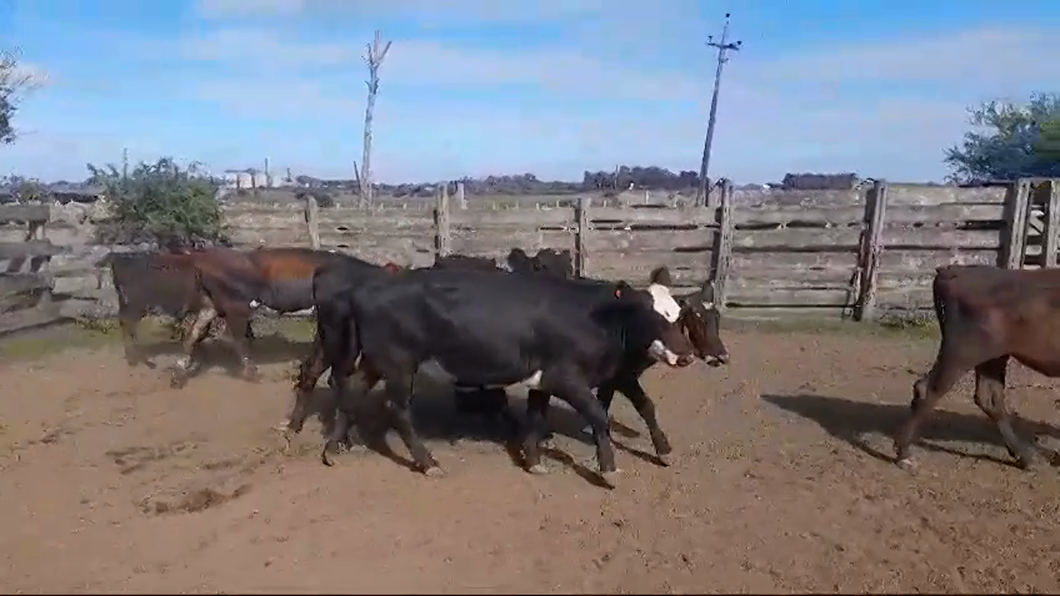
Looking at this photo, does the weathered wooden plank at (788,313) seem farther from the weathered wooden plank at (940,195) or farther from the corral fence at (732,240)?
the weathered wooden plank at (940,195)

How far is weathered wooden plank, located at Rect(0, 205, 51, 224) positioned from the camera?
12.1 meters

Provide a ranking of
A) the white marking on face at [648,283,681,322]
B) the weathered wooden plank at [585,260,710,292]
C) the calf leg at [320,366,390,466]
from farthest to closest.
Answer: the weathered wooden plank at [585,260,710,292] → the calf leg at [320,366,390,466] → the white marking on face at [648,283,681,322]

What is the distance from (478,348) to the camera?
21.0 ft

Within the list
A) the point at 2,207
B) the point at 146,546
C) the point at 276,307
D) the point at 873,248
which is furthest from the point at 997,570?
the point at 2,207

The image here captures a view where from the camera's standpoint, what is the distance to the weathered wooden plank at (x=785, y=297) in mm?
12422

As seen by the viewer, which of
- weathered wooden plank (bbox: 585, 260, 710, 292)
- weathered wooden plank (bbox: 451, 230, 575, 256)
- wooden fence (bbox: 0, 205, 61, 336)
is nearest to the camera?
wooden fence (bbox: 0, 205, 61, 336)

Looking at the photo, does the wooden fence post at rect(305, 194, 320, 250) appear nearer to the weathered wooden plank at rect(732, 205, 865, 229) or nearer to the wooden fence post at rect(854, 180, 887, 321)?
the weathered wooden plank at rect(732, 205, 865, 229)

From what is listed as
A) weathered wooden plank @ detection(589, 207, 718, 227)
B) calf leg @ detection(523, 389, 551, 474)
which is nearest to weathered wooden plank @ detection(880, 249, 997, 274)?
weathered wooden plank @ detection(589, 207, 718, 227)

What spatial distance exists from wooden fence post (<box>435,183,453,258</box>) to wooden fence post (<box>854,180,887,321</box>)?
17.8 feet

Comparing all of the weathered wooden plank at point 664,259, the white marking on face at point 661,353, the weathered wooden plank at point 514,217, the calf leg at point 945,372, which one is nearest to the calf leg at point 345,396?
the white marking on face at point 661,353

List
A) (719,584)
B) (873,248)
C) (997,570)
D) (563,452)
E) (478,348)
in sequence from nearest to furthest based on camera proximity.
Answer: (719,584), (997,570), (478,348), (563,452), (873,248)

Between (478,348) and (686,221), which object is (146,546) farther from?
(686,221)

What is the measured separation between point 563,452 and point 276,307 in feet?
12.8

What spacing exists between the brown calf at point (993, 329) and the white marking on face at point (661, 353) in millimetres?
1700
